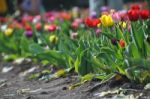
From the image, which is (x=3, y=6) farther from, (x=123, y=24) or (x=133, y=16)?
(x=133, y=16)

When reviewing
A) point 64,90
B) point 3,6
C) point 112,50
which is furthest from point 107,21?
point 3,6

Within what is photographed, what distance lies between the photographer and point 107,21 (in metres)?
4.86

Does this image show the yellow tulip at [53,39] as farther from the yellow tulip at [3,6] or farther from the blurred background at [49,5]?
the yellow tulip at [3,6]

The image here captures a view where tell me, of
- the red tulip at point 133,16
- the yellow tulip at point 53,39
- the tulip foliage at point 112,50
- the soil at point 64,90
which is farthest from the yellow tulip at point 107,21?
the yellow tulip at point 53,39

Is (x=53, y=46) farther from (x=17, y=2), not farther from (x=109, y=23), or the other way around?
→ (x=17, y=2)

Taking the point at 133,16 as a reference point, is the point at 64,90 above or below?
below

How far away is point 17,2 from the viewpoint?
13.7 m

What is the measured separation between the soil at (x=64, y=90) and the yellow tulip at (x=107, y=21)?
54 centimetres

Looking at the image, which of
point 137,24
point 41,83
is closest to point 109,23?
point 137,24

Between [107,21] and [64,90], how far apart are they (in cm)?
76

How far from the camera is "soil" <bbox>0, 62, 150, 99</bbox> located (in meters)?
4.23

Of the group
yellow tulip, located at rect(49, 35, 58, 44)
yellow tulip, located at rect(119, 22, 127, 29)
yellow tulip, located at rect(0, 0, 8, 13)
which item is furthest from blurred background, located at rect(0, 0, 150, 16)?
yellow tulip, located at rect(119, 22, 127, 29)

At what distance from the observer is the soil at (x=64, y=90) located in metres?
4.23

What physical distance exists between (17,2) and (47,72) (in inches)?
305
